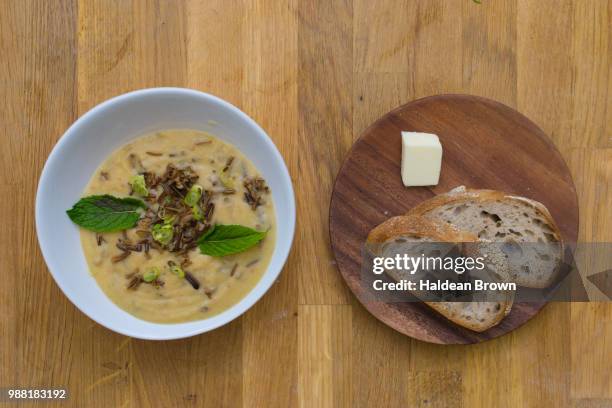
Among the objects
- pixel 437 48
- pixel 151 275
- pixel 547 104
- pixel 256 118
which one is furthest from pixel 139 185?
pixel 547 104

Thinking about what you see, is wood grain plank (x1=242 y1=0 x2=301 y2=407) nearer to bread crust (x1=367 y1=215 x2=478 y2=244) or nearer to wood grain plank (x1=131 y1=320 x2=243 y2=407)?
wood grain plank (x1=131 y1=320 x2=243 y2=407)

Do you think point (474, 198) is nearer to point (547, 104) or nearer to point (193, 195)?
point (547, 104)

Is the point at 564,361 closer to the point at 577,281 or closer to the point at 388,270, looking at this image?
the point at 577,281

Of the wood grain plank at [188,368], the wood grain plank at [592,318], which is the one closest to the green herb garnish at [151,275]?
the wood grain plank at [188,368]

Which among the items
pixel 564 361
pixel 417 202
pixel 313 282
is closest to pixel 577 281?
pixel 564 361

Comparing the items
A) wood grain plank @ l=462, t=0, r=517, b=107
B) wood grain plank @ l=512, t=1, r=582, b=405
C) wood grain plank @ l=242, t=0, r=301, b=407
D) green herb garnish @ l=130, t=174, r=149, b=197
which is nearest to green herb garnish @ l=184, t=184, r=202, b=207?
green herb garnish @ l=130, t=174, r=149, b=197
